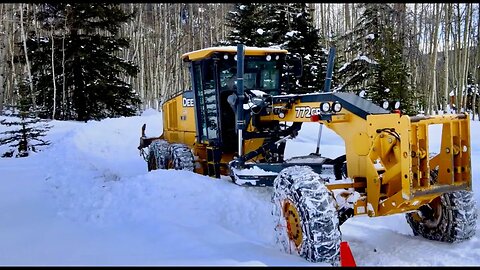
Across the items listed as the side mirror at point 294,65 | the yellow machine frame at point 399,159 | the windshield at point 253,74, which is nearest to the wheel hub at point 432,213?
the yellow machine frame at point 399,159

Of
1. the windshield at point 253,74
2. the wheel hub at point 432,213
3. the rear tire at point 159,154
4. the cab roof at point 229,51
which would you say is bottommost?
the wheel hub at point 432,213

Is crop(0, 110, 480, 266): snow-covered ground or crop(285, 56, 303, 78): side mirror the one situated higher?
crop(285, 56, 303, 78): side mirror

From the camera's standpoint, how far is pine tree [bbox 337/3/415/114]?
1667 cm

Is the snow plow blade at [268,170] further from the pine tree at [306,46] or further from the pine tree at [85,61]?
the pine tree at [85,61]

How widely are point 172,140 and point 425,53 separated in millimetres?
35793

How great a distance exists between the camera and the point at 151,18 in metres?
39.1

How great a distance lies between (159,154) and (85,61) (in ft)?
43.3

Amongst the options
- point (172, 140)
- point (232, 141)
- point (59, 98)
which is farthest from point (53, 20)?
point (232, 141)

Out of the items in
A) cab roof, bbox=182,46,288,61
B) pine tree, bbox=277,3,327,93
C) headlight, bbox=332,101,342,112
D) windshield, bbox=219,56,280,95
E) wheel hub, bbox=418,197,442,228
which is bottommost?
wheel hub, bbox=418,197,442,228

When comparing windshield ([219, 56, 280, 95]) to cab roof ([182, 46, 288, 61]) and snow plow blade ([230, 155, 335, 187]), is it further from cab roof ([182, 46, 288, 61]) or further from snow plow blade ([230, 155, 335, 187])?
snow plow blade ([230, 155, 335, 187])

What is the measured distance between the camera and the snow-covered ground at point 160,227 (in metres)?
4.45

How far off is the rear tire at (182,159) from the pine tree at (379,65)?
3.79 meters

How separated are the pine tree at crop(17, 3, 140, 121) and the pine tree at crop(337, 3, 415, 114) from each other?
10.5m

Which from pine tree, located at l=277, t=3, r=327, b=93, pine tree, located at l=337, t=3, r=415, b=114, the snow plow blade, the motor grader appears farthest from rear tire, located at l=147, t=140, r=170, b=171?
pine tree, located at l=277, t=3, r=327, b=93
